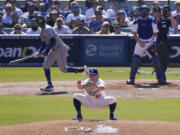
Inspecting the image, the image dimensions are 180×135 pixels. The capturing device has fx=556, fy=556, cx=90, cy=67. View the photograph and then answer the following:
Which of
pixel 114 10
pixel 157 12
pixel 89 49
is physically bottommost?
pixel 89 49

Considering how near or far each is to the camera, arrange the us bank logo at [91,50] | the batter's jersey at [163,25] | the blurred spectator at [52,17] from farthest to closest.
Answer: the blurred spectator at [52,17]
the us bank logo at [91,50]
the batter's jersey at [163,25]

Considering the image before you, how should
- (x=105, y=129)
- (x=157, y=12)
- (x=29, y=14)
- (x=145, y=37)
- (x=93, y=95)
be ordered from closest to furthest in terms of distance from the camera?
(x=105, y=129) < (x=93, y=95) < (x=145, y=37) < (x=157, y=12) < (x=29, y=14)

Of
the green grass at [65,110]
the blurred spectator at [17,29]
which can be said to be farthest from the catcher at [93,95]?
the blurred spectator at [17,29]

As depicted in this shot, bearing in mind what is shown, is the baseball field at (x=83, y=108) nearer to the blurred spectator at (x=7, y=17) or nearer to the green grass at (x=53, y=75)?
the green grass at (x=53, y=75)

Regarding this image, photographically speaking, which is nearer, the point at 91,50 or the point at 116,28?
the point at 116,28

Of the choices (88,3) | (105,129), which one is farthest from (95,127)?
(88,3)

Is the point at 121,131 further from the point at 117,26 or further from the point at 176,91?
the point at 117,26

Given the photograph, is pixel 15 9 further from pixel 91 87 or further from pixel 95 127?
pixel 95 127
